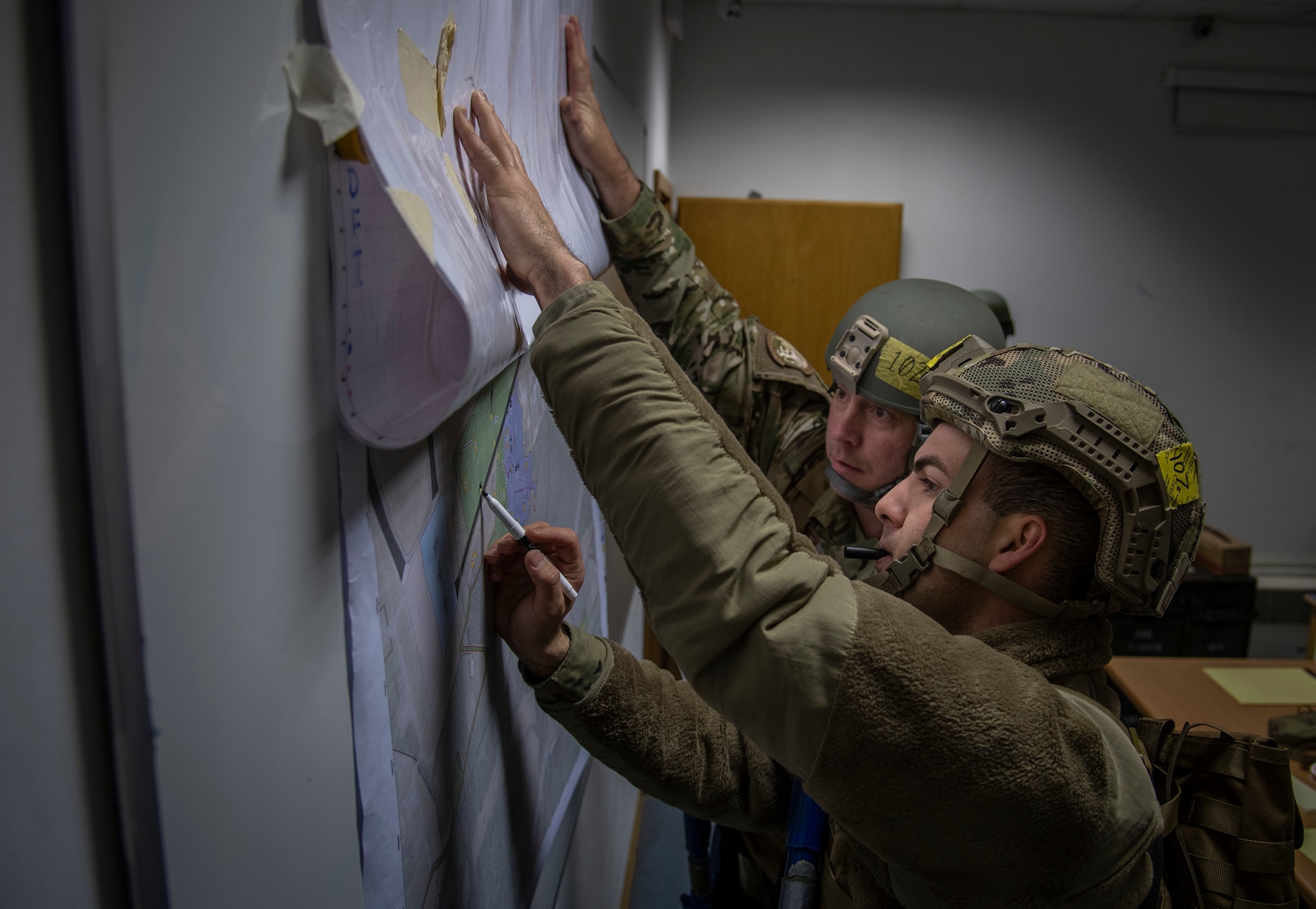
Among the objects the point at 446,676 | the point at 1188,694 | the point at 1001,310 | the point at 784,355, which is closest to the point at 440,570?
the point at 446,676

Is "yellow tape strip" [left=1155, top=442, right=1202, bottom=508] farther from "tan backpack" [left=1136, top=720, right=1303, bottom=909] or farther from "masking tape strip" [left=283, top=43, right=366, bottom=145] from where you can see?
"masking tape strip" [left=283, top=43, right=366, bottom=145]

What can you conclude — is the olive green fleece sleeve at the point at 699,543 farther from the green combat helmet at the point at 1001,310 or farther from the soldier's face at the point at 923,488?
the green combat helmet at the point at 1001,310

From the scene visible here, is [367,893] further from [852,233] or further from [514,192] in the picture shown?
[852,233]

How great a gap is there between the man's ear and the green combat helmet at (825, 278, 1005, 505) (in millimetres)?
601

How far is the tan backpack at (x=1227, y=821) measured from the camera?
0.96 meters

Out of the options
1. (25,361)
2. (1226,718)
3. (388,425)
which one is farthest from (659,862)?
(25,361)

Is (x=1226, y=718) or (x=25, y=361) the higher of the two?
(x=25, y=361)

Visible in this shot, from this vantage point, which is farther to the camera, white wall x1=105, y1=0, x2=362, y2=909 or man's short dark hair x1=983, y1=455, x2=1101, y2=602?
man's short dark hair x1=983, y1=455, x2=1101, y2=602

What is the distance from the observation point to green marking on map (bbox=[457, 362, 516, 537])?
0.71m

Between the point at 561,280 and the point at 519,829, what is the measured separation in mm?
647

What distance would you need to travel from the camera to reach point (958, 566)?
0.89 metres

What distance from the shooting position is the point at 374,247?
0.47 meters

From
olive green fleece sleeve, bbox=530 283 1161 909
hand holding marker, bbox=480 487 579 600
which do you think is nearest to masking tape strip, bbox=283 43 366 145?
olive green fleece sleeve, bbox=530 283 1161 909

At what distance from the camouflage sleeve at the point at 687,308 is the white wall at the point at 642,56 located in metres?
0.28
